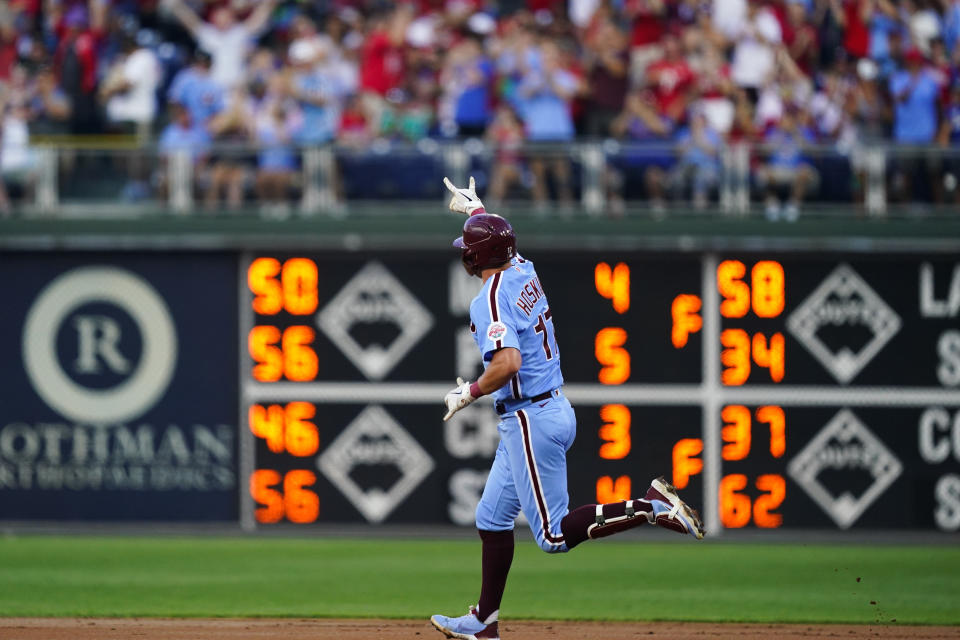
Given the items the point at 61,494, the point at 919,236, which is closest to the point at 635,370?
the point at 919,236

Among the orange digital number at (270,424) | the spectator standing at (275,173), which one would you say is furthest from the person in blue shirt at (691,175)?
the orange digital number at (270,424)

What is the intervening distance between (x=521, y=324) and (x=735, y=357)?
614 centimetres

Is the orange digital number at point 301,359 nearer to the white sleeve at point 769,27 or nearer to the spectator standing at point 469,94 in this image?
the spectator standing at point 469,94

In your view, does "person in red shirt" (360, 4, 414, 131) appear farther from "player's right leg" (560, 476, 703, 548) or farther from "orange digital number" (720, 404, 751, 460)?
"player's right leg" (560, 476, 703, 548)

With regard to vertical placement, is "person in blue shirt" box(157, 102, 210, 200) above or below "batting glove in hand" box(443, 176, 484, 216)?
above

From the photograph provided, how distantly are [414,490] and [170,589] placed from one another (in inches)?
131

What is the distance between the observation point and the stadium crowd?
1415 cm

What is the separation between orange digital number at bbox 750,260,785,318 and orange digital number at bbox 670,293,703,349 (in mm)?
506

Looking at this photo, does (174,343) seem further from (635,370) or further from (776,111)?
(776,111)

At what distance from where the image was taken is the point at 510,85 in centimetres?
1492

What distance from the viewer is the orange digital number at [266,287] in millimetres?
13766

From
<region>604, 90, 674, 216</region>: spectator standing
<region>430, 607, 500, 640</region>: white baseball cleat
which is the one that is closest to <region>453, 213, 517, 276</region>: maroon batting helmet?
<region>430, 607, 500, 640</region>: white baseball cleat

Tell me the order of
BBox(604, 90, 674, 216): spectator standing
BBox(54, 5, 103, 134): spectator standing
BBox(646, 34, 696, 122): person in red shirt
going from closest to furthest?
1. BBox(604, 90, 674, 216): spectator standing
2. BBox(646, 34, 696, 122): person in red shirt
3. BBox(54, 5, 103, 134): spectator standing

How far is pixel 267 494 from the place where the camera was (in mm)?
13734
